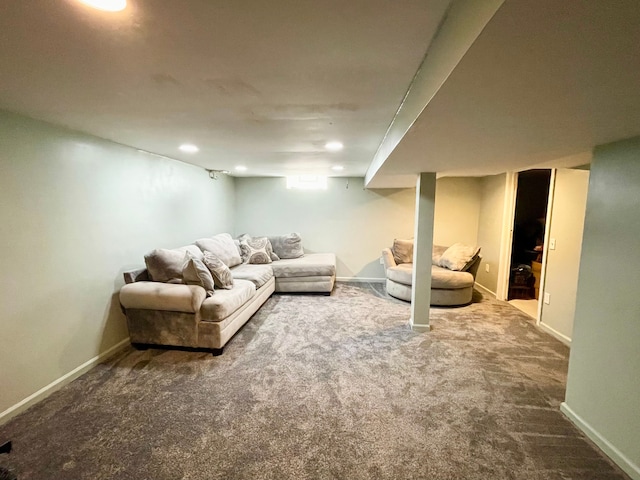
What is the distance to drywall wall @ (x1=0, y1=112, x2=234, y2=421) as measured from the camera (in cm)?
196

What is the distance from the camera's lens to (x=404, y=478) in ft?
4.88

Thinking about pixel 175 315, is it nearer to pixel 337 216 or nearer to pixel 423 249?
pixel 423 249

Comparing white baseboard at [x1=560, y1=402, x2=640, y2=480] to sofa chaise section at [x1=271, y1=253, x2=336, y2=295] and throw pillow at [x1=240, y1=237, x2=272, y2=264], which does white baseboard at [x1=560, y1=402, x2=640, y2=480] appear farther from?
throw pillow at [x1=240, y1=237, x2=272, y2=264]

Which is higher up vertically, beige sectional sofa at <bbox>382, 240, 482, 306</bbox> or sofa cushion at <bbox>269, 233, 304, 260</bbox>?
sofa cushion at <bbox>269, 233, 304, 260</bbox>

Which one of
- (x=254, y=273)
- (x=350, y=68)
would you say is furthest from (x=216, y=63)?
(x=254, y=273)

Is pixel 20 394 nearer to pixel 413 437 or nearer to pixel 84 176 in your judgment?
pixel 84 176

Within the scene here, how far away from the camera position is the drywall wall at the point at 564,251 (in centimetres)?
306

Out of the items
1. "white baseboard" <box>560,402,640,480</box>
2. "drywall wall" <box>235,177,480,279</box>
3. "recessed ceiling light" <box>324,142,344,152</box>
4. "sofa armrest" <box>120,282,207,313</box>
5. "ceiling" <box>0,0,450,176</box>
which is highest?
"recessed ceiling light" <box>324,142,344,152</box>

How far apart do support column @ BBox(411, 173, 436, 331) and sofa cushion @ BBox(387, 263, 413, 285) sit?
91 centimetres

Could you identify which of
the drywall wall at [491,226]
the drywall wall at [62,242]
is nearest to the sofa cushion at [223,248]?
the drywall wall at [62,242]

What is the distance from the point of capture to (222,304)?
276 cm

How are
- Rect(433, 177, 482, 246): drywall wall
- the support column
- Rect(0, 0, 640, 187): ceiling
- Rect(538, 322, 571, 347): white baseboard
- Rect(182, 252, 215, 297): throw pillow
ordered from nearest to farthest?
Rect(0, 0, 640, 187): ceiling → Rect(182, 252, 215, 297): throw pillow → Rect(538, 322, 571, 347): white baseboard → the support column → Rect(433, 177, 482, 246): drywall wall

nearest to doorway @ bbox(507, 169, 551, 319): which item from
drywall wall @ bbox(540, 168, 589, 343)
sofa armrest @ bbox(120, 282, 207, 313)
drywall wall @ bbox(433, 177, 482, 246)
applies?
drywall wall @ bbox(433, 177, 482, 246)

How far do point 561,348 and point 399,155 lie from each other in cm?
263
